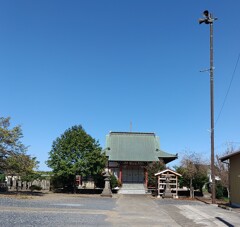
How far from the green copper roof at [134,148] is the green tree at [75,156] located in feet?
24.2

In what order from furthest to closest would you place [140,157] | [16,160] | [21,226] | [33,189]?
[140,157]
[33,189]
[16,160]
[21,226]

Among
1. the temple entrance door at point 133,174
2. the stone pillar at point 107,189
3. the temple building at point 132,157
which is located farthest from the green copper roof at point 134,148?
the stone pillar at point 107,189

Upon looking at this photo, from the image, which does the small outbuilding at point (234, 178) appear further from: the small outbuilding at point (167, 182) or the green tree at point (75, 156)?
the green tree at point (75, 156)

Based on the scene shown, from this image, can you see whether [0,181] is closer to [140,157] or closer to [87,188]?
[87,188]

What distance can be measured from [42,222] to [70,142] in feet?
66.9

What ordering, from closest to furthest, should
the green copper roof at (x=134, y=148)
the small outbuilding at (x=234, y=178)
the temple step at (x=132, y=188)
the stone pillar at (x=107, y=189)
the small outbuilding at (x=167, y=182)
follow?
the small outbuilding at (x=234, y=178)
the stone pillar at (x=107, y=189)
the small outbuilding at (x=167, y=182)
the temple step at (x=132, y=188)
the green copper roof at (x=134, y=148)

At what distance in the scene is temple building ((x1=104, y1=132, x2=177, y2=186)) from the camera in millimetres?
39750

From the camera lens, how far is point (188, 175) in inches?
1262

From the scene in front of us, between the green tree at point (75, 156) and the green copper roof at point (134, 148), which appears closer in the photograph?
the green tree at point (75, 156)

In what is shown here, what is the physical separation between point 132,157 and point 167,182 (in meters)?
9.26

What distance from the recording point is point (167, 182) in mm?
31203

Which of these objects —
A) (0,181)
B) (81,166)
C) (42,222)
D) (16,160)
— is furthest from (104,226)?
(0,181)

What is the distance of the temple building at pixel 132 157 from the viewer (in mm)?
39750

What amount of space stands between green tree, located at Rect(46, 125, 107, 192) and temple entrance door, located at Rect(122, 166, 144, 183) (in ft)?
28.6
